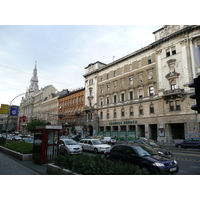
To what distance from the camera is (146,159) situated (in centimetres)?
762

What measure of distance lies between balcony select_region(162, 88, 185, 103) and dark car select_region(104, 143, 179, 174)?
23109mm

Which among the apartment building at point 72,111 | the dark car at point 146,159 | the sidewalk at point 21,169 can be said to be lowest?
the sidewalk at point 21,169

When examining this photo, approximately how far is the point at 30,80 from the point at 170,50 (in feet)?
356

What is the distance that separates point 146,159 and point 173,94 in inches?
965

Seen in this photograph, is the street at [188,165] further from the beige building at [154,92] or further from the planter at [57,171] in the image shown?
the beige building at [154,92]

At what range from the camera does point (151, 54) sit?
1398 inches

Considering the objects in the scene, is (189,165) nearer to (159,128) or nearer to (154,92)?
(159,128)

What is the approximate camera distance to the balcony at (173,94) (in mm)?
28469

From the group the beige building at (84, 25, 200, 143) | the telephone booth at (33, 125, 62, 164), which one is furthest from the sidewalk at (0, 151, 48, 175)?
the beige building at (84, 25, 200, 143)

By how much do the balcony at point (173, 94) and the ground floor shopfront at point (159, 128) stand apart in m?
3.54

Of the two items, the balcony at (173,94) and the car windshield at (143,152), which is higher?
the balcony at (173,94)

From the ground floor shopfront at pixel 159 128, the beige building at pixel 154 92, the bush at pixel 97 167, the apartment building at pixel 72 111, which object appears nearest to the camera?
the bush at pixel 97 167

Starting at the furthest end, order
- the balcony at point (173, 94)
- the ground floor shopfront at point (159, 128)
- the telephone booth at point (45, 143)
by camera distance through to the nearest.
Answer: the balcony at point (173, 94) → the ground floor shopfront at point (159, 128) → the telephone booth at point (45, 143)

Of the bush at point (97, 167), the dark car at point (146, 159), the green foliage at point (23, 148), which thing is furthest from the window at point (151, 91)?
the bush at point (97, 167)
